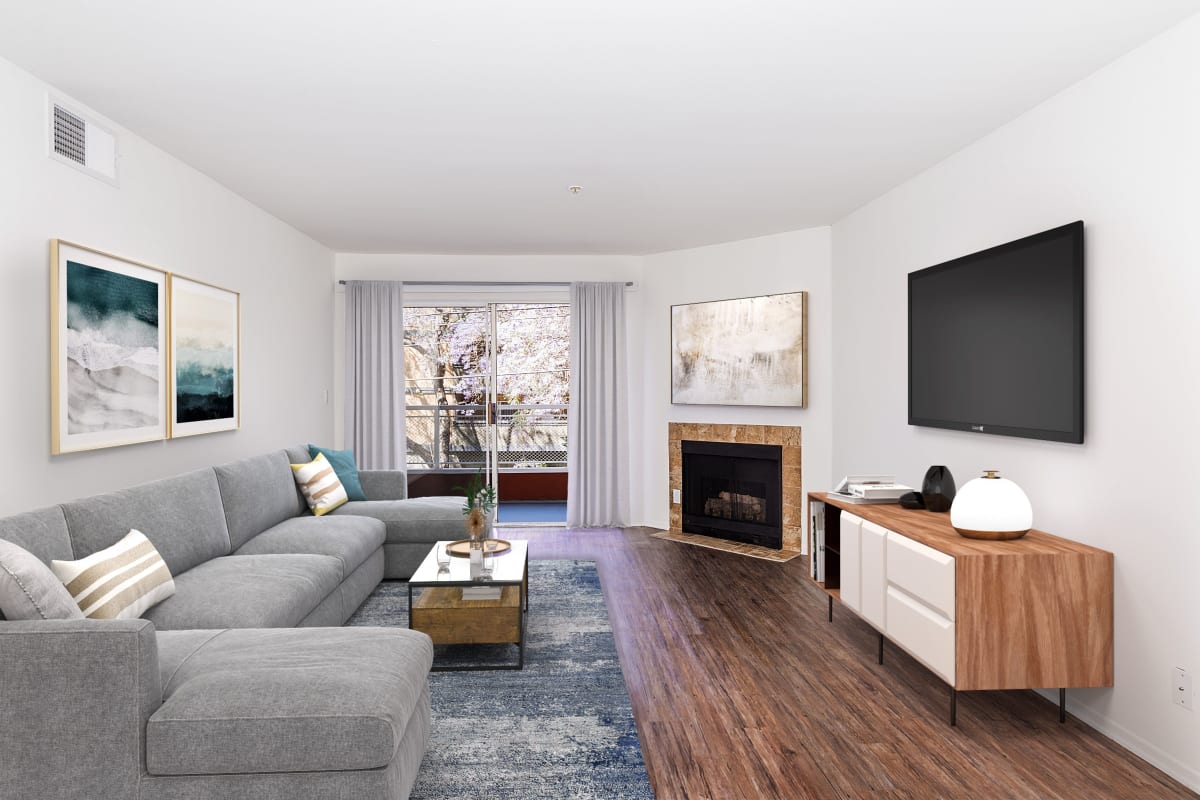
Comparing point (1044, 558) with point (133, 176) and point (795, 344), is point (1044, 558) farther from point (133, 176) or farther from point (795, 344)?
point (133, 176)

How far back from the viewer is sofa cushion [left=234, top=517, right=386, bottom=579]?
3619 mm

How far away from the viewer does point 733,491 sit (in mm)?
5855

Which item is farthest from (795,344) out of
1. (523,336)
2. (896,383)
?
(523,336)

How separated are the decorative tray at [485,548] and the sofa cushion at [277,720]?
1.67 m

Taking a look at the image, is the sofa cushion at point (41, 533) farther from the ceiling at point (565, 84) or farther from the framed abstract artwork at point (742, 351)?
the framed abstract artwork at point (742, 351)

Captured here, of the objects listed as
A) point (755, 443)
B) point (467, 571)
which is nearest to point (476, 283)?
point (755, 443)

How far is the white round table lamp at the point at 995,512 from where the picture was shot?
2697mm

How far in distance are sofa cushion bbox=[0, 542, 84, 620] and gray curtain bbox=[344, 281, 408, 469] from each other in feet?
13.4

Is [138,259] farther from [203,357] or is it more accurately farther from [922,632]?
[922,632]

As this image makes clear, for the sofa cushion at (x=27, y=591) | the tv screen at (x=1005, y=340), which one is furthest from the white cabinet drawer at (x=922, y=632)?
the sofa cushion at (x=27, y=591)

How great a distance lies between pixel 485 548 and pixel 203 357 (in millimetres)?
1987

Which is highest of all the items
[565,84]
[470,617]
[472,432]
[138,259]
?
[565,84]

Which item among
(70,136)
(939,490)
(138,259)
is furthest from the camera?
(138,259)

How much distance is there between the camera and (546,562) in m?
5.07
